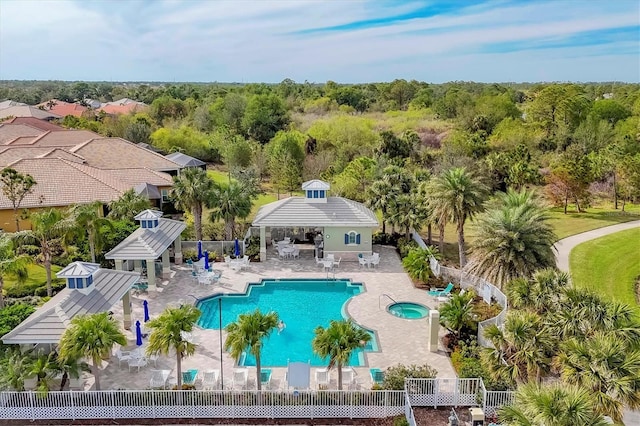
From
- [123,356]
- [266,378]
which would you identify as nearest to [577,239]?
[266,378]

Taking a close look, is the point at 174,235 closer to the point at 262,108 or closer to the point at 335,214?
the point at 335,214

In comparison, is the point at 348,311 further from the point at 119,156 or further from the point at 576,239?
the point at 119,156

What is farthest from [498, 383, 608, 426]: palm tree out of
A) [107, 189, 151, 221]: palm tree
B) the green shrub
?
[107, 189, 151, 221]: palm tree

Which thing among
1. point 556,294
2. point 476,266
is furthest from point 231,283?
point 556,294

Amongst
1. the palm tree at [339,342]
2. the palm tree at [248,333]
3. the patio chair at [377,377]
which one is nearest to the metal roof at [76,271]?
the palm tree at [248,333]

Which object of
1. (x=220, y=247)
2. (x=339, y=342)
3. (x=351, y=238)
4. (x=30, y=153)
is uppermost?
(x=30, y=153)
